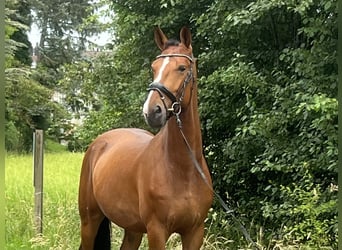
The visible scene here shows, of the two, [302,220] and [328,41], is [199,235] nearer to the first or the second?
[302,220]

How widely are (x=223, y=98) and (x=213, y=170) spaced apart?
2.78 ft

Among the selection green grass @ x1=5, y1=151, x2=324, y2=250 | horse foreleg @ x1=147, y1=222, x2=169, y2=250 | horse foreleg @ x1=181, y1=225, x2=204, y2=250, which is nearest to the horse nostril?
horse foreleg @ x1=147, y1=222, x2=169, y2=250

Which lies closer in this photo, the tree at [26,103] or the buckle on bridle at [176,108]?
the buckle on bridle at [176,108]

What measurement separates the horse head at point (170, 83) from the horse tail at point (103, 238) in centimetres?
147

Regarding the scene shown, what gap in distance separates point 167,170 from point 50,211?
322 centimetres

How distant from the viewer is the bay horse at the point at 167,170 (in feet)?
9.30

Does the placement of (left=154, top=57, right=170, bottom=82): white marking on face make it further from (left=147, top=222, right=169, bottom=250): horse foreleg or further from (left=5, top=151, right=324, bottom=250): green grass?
(left=5, top=151, right=324, bottom=250): green grass

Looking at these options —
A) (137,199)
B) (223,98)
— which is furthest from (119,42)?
(137,199)

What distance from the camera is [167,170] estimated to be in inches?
120

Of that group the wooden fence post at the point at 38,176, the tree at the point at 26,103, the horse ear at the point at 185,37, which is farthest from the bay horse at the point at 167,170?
the tree at the point at 26,103

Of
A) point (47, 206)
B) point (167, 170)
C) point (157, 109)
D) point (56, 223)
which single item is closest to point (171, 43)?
point (157, 109)

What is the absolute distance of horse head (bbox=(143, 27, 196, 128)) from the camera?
2.70 metres

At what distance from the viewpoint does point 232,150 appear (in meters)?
5.41

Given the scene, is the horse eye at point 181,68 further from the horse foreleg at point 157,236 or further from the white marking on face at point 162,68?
the horse foreleg at point 157,236
